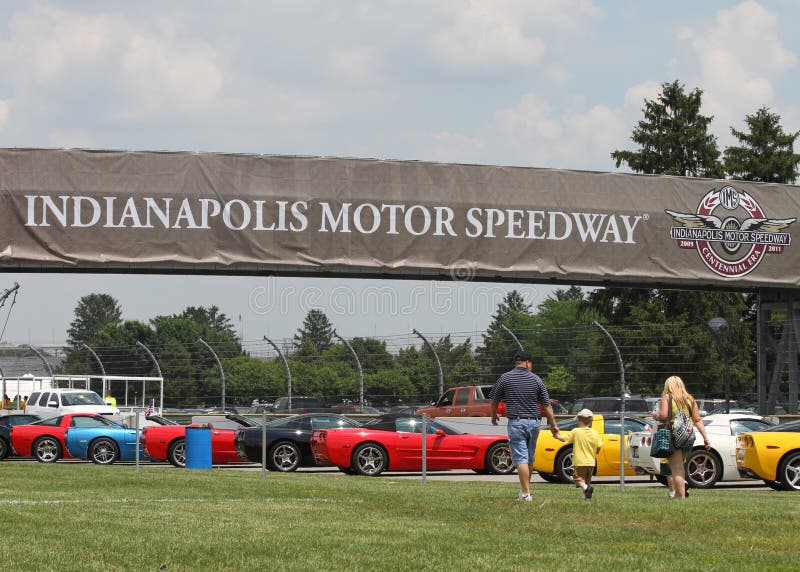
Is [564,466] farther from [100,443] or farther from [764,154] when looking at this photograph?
[764,154]

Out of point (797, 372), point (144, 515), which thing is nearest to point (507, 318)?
Answer: point (797, 372)

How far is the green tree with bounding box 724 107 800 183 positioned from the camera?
206 feet

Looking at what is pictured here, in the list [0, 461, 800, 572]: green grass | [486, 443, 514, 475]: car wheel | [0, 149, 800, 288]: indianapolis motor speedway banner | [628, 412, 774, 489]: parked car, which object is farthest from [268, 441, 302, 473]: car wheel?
[0, 461, 800, 572]: green grass

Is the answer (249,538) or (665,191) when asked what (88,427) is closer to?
(665,191)

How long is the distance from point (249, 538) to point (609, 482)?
12866 mm

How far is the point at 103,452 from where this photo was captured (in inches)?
1036

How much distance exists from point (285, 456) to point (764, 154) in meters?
47.1

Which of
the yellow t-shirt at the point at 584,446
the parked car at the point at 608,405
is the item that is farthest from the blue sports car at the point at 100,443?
the parked car at the point at 608,405

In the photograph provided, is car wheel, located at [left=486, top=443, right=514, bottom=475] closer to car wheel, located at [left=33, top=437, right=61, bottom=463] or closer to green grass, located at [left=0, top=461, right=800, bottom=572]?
green grass, located at [left=0, top=461, right=800, bottom=572]

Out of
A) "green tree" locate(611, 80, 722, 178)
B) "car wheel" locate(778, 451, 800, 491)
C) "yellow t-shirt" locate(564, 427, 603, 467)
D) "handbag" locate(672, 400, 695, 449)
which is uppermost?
"green tree" locate(611, 80, 722, 178)

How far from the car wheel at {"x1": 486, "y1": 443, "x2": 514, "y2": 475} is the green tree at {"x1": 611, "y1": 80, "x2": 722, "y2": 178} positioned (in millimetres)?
37279

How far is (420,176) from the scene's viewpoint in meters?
27.0

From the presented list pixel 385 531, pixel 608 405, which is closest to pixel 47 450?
pixel 608 405

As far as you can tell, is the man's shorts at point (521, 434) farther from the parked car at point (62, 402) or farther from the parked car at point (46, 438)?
the parked car at point (62, 402)
